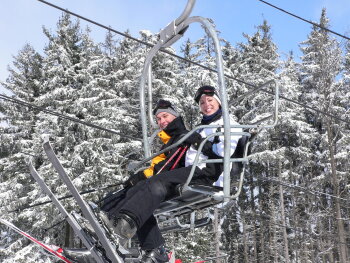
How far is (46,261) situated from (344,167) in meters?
15.7

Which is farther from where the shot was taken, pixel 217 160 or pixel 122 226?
pixel 217 160

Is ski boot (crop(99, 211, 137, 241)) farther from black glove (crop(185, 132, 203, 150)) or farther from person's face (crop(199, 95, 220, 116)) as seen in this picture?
person's face (crop(199, 95, 220, 116))

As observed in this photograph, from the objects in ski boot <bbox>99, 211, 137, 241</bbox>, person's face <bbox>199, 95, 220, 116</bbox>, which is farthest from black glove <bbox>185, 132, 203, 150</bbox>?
ski boot <bbox>99, 211, 137, 241</bbox>

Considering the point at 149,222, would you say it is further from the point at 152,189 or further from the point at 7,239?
the point at 7,239

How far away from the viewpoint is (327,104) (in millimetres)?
21359

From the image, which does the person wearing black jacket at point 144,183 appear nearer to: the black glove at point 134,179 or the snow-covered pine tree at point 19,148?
the black glove at point 134,179

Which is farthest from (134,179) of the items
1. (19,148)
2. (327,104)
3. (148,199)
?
(327,104)

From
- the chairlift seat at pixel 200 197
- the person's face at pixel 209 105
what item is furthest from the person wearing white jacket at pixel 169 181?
the chairlift seat at pixel 200 197

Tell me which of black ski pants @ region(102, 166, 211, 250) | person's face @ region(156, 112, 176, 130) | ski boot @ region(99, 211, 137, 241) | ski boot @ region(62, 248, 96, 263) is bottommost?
ski boot @ region(62, 248, 96, 263)

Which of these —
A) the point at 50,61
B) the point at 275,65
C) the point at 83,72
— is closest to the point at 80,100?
the point at 83,72

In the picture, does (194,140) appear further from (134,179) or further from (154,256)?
(154,256)

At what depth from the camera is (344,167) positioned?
2366 centimetres

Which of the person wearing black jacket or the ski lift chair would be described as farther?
the person wearing black jacket

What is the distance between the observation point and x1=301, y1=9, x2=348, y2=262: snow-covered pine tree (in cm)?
2067
